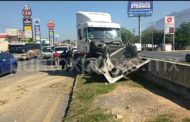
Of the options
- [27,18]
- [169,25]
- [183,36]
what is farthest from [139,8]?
[27,18]

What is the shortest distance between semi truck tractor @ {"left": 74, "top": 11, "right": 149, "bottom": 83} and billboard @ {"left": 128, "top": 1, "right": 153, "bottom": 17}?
64.0 metres

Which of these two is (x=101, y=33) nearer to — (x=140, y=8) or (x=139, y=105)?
(x=139, y=105)

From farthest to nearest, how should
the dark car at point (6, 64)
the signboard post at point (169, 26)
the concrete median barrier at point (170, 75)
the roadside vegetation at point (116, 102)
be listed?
1. the signboard post at point (169, 26)
2. the dark car at point (6, 64)
3. the concrete median barrier at point (170, 75)
4. the roadside vegetation at point (116, 102)

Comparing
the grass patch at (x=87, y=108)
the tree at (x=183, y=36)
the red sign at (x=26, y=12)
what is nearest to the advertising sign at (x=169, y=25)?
the tree at (x=183, y=36)

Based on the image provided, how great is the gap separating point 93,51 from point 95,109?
34.5 ft

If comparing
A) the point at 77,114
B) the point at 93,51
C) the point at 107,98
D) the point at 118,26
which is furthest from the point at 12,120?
the point at 118,26

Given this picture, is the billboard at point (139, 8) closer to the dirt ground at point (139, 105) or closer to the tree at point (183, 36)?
the tree at point (183, 36)

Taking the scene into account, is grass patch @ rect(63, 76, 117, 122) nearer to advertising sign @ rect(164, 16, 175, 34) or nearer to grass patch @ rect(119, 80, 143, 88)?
grass patch @ rect(119, 80, 143, 88)

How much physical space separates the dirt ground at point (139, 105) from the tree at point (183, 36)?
9016cm

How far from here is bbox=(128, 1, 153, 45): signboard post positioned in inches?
3425

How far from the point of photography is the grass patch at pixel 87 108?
8.96m

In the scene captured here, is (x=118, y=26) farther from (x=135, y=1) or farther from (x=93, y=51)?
(x=135, y=1)

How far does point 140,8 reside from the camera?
287 feet

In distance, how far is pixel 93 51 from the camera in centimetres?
2042
